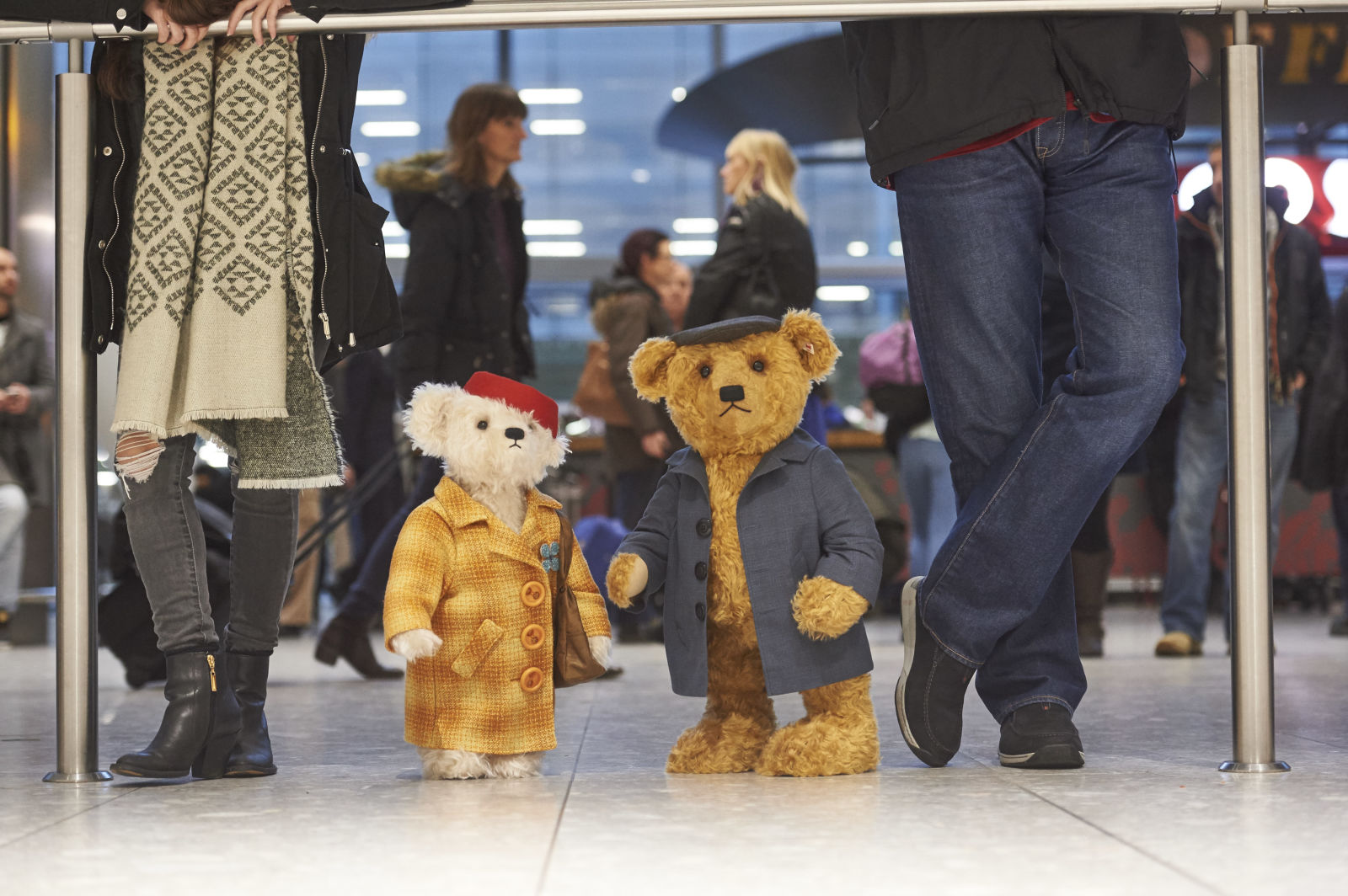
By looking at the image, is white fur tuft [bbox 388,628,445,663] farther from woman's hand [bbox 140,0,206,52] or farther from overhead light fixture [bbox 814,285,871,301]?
overhead light fixture [bbox 814,285,871,301]

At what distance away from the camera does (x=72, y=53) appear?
2156mm

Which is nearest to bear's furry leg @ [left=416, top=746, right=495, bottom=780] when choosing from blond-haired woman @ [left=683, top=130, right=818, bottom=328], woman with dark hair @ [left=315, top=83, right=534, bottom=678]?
woman with dark hair @ [left=315, top=83, right=534, bottom=678]

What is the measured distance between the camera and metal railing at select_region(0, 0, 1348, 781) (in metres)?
2.03

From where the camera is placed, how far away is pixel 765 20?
2107 millimetres

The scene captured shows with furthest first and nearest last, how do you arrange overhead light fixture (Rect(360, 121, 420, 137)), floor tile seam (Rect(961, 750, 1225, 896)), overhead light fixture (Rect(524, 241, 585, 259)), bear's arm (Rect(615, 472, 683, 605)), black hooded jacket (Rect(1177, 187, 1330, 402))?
1. overhead light fixture (Rect(360, 121, 420, 137))
2. overhead light fixture (Rect(524, 241, 585, 259))
3. black hooded jacket (Rect(1177, 187, 1330, 402))
4. bear's arm (Rect(615, 472, 683, 605))
5. floor tile seam (Rect(961, 750, 1225, 896))

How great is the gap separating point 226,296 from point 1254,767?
1.63 metres

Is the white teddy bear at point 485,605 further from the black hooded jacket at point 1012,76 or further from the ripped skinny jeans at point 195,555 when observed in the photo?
the black hooded jacket at point 1012,76

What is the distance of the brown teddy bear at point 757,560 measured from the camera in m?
2.08

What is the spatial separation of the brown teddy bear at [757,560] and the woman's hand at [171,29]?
82cm

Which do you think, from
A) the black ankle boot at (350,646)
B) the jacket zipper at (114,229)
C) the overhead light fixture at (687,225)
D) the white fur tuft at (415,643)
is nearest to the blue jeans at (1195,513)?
the black ankle boot at (350,646)

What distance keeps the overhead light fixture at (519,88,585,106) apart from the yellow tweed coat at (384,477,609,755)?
29.3ft

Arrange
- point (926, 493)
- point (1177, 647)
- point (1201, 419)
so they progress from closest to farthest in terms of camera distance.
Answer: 1. point (1177, 647)
2. point (1201, 419)
3. point (926, 493)

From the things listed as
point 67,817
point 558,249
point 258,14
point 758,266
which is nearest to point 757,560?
point 67,817

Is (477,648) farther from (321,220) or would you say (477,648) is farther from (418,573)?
(321,220)
